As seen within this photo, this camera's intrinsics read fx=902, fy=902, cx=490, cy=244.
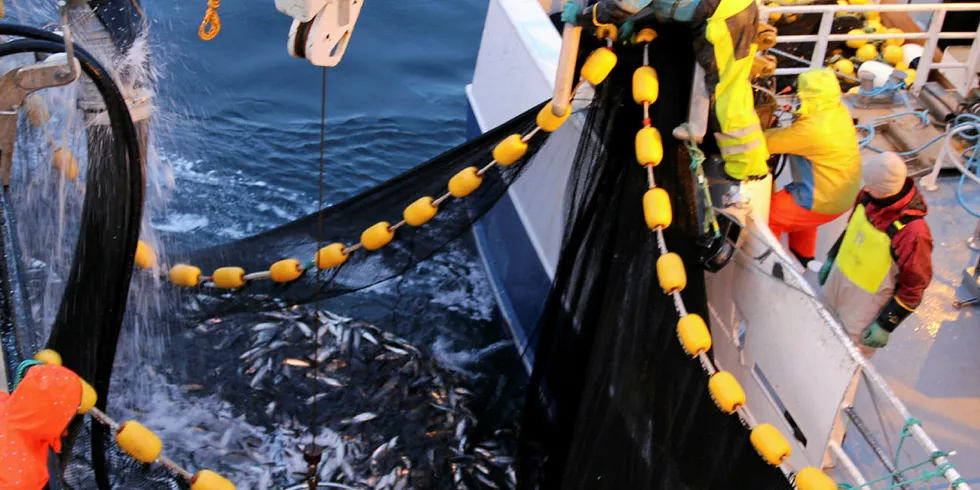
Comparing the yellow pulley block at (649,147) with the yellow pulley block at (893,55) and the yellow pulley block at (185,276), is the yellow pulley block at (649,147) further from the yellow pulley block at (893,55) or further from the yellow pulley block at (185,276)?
the yellow pulley block at (893,55)

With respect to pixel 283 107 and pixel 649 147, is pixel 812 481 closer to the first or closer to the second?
pixel 649 147

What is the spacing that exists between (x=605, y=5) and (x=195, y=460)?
398 cm

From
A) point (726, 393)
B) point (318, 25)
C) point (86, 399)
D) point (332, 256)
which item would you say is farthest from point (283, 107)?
point (726, 393)

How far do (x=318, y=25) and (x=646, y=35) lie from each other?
194 centimetres

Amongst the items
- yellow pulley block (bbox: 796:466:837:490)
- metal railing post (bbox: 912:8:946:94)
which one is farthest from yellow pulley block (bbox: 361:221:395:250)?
metal railing post (bbox: 912:8:946:94)

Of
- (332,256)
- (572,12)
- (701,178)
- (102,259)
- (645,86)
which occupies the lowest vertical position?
(332,256)

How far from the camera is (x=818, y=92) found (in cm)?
530

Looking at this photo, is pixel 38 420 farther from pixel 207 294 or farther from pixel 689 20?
pixel 689 20

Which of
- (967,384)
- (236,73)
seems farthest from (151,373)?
(236,73)

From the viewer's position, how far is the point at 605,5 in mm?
4691

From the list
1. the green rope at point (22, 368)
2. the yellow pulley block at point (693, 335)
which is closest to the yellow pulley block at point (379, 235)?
the yellow pulley block at point (693, 335)

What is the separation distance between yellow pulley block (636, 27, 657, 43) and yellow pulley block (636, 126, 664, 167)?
532 millimetres

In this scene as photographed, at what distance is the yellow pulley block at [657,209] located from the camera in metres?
4.46

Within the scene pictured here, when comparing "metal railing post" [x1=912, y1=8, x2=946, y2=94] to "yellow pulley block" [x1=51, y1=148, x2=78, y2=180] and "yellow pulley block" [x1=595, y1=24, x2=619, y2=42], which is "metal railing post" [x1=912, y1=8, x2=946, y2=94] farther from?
"yellow pulley block" [x1=51, y1=148, x2=78, y2=180]
